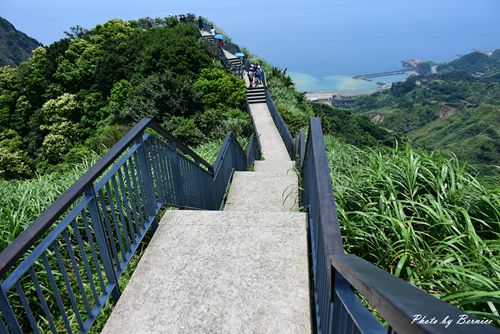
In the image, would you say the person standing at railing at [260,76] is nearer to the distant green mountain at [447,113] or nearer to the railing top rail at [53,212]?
the railing top rail at [53,212]

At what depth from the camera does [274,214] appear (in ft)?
12.4

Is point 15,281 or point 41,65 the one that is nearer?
point 15,281

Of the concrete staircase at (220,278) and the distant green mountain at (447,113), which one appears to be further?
the distant green mountain at (447,113)

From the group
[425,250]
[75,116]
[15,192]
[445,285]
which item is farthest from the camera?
[75,116]

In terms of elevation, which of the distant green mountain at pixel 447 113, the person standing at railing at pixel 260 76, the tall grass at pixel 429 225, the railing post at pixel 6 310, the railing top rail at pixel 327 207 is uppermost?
the person standing at railing at pixel 260 76

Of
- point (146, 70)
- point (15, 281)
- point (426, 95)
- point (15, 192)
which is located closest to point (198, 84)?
point (146, 70)

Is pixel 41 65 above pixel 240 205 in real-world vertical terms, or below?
above

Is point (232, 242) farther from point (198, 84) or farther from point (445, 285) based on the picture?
point (198, 84)

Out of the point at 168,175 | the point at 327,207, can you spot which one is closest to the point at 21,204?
the point at 168,175

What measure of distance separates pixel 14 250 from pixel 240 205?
5.07 meters

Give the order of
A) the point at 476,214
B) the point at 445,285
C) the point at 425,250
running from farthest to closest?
the point at 476,214, the point at 425,250, the point at 445,285

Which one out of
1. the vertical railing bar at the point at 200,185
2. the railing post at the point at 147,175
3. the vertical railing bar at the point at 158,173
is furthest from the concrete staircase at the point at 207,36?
the railing post at the point at 147,175

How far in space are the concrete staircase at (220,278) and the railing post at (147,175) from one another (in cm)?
24

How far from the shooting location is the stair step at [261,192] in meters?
6.30
